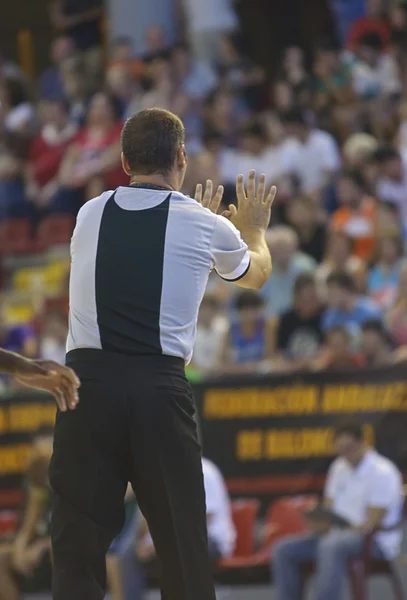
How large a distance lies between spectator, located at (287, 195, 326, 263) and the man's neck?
7.21 meters

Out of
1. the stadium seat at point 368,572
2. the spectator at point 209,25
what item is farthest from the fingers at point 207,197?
the spectator at point 209,25

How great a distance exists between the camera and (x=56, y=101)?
1590cm

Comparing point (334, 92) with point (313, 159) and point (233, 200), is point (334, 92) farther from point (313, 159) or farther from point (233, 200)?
point (233, 200)

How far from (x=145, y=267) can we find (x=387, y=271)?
6729 mm

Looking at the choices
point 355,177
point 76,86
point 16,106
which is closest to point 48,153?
point 76,86

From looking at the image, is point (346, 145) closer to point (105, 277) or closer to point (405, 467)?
point (405, 467)

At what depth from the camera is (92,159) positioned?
573 inches

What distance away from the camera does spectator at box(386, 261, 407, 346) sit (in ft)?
34.6

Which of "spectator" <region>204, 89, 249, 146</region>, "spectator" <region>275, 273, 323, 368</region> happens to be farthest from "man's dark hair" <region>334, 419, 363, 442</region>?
"spectator" <region>204, 89, 249, 146</region>

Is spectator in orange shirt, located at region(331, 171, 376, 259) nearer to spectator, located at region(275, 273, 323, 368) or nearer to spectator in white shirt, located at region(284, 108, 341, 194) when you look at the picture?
spectator in white shirt, located at region(284, 108, 341, 194)

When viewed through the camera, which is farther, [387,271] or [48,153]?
[48,153]

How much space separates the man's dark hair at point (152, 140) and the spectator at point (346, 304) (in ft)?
19.3


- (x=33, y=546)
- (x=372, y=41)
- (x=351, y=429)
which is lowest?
(x=33, y=546)

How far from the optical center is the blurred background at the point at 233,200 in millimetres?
9773
